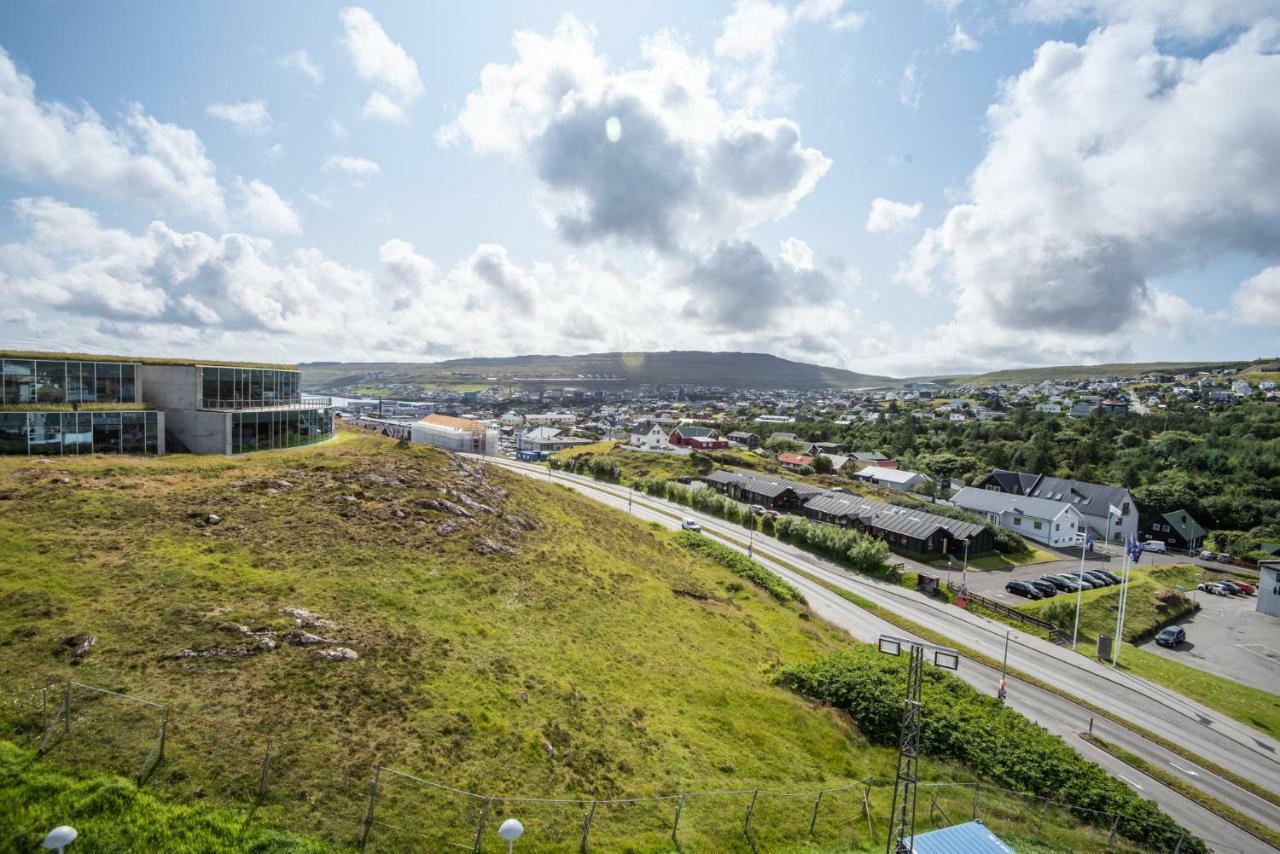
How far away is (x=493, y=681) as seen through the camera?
22.0 m

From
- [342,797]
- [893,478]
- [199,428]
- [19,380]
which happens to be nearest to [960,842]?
[342,797]

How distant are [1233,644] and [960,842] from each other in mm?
52666

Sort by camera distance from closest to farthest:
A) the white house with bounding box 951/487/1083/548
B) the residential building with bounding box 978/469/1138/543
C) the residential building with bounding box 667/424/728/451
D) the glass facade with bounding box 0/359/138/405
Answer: the glass facade with bounding box 0/359/138/405, the white house with bounding box 951/487/1083/548, the residential building with bounding box 978/469/1138/543, the residential building with bounding box 667/424/728/451

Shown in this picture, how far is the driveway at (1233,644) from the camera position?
43281 millimetres

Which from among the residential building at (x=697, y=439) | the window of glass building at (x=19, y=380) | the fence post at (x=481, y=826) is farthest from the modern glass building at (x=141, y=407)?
the residential building at (x=697, y=439)

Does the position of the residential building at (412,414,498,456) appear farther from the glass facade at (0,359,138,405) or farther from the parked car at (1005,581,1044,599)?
the parked car at (1005,581,1044,599)

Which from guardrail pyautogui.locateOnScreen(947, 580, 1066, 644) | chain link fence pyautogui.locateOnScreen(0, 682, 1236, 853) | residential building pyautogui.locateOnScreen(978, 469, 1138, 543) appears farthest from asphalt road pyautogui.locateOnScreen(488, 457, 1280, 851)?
residential building pyautogui.locateOnScreen(978, 469, 1138, 543)

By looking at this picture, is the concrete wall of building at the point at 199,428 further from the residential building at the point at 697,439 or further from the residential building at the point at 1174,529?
the residential building at the point at 1174,529

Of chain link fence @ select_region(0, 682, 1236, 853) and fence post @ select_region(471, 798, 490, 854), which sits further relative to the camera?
fence post @ select_region(471, 798, 490, 854)

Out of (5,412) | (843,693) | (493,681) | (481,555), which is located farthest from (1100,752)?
(5,412)

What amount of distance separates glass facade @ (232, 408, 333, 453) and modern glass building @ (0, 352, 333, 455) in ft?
0.30

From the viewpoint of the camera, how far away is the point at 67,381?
3769 centimetres

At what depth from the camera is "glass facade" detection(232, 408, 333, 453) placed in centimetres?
4506

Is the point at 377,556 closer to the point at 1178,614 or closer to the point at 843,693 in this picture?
the point at 843,693
